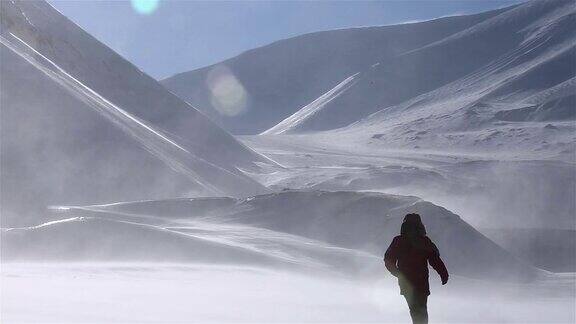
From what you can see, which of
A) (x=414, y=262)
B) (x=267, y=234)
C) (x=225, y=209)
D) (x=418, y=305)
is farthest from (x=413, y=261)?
(x=225, y=209)

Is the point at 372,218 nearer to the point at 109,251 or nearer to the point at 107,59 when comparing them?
the point at 109,251

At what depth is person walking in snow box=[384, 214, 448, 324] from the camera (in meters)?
6.93

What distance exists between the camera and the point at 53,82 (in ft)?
212

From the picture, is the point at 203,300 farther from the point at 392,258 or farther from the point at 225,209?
the point at 225,209

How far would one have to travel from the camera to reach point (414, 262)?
6.97 m

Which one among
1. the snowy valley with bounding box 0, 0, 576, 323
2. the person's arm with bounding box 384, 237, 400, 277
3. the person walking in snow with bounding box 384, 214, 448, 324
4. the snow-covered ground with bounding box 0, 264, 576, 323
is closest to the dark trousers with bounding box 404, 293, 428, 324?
the person walking in snow with bounding box 384, 214, 448, 324

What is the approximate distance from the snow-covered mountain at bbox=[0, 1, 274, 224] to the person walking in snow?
3786cm

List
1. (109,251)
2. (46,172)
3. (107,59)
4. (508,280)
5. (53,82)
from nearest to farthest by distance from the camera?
1. (109,251)
2. (508,280)
3. (46,172)
4. (53,82)
5. (107,59)

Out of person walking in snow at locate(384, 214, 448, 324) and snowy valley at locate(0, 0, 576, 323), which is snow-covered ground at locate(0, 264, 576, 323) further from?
person walking in snow at locate(384, 214, 448, 324)

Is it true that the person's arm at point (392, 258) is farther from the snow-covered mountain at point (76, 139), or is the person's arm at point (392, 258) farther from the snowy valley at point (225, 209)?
the snow-covered mountain at point (76, 139)

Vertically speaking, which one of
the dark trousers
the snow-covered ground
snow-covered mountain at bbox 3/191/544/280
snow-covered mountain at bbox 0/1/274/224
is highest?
snow-covered mountain at bbox 0/1/274/224

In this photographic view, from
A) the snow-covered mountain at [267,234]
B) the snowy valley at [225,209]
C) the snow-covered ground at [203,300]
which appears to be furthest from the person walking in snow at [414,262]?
the snow-covered mountain at [267,234]

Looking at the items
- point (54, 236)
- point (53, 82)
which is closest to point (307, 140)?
point (53, 82)

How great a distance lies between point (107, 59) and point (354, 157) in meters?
51.3
